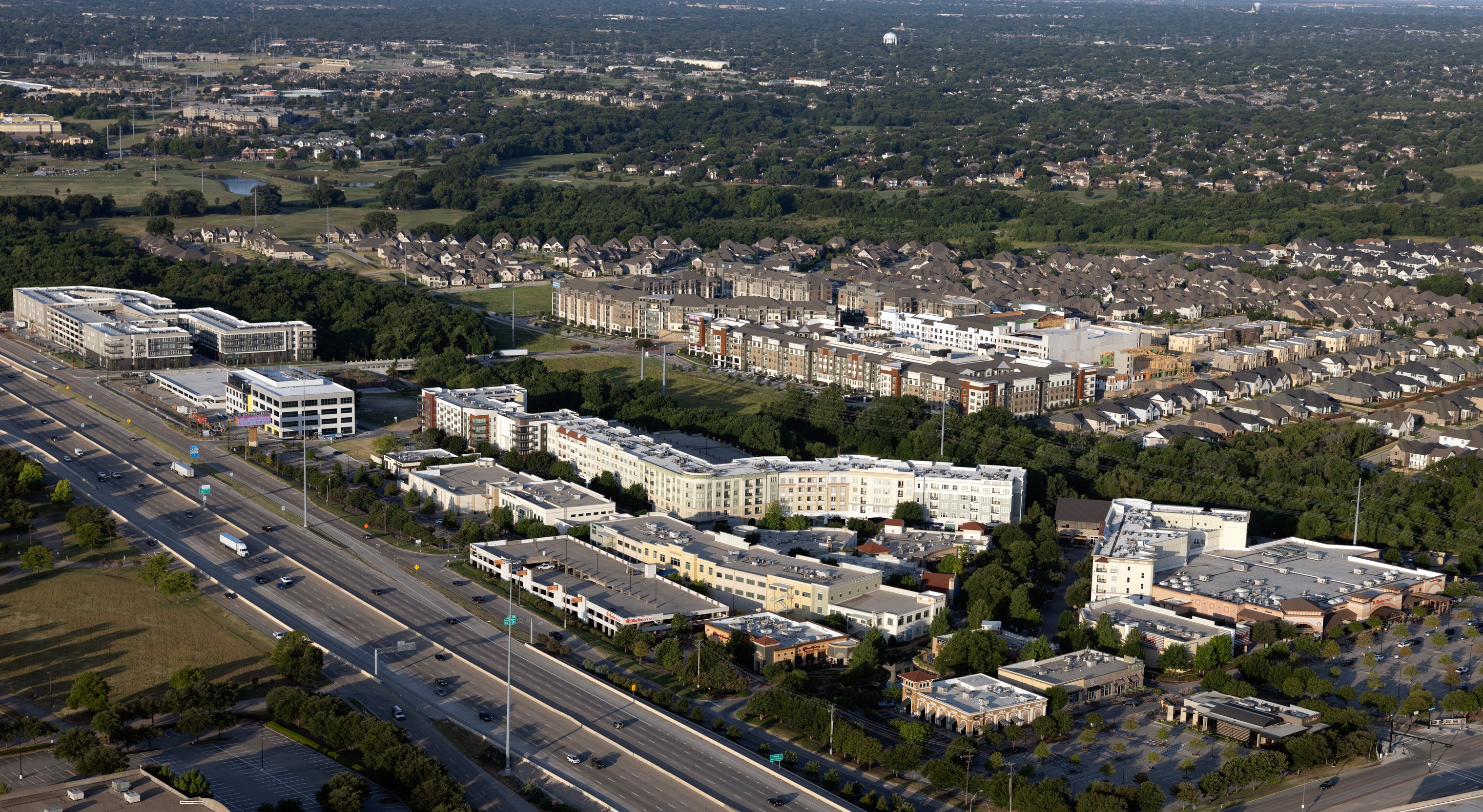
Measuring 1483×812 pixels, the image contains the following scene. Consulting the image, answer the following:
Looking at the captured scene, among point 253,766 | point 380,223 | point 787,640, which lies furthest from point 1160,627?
point 380,223

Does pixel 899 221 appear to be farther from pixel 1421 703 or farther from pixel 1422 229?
pixel 1421 703

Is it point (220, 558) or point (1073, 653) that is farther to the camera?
point (220, 558)

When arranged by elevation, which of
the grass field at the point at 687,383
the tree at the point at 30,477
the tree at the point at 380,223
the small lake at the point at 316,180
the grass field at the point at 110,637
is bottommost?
the grass field at the point at 687,383

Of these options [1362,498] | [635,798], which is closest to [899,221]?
[1362,498]

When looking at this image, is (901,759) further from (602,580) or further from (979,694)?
(602,580)

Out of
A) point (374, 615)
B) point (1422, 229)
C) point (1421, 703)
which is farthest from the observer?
point (1422, 229)

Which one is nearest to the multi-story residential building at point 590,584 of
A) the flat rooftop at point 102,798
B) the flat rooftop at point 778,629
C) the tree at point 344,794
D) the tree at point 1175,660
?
the flat rooftop at point 778,629

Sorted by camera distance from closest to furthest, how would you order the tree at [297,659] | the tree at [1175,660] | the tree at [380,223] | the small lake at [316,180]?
the tree at [297,659], the tree at [1175,660], the tree at [380,223], the small lake at [316,180]

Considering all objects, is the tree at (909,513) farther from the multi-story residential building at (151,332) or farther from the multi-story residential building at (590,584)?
the multi-story residential building at (151,332)
